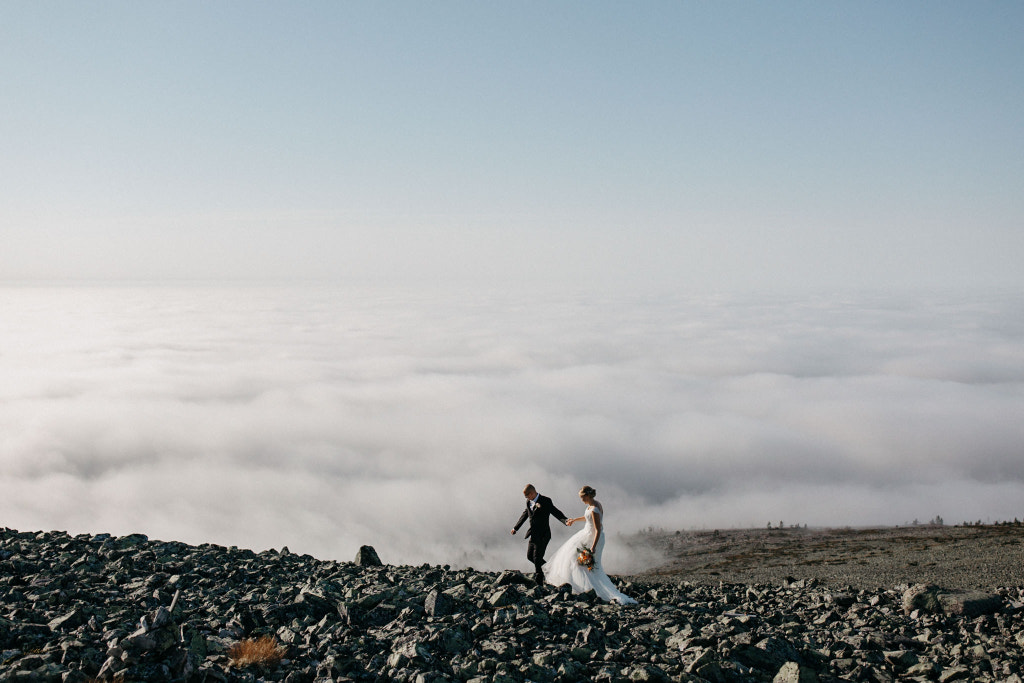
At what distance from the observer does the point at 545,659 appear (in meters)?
8.72

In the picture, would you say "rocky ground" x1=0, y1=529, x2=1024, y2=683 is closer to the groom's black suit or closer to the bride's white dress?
the bride's white dress

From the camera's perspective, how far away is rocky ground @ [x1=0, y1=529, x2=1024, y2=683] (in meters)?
8.27

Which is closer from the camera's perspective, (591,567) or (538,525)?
(591,567)

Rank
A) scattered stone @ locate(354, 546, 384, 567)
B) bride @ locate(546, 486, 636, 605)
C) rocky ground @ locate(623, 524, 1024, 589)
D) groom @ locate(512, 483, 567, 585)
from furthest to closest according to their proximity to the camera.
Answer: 1. rocky ground @ locate(623, 524, 1024, 589)
2. scattered stone @ locate(354, 546, 384, 567)
3. groom @ locate(512, 483, 567, 585)
4. bride @ locate(546, 486, 636, 605)

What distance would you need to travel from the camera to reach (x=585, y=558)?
13.8m

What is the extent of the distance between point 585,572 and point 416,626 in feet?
16.3

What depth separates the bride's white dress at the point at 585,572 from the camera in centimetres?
1373

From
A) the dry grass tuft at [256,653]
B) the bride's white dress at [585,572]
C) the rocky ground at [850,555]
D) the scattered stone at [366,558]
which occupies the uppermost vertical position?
the dry grass tuft at [256,653]

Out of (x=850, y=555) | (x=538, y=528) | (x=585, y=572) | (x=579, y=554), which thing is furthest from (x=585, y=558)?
(x=850, y=555)

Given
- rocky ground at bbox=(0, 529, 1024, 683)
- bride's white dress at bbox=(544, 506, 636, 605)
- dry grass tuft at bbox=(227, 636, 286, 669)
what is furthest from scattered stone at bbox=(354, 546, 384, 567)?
dry grass tuft at bbox=(227, 636, 286, 669)

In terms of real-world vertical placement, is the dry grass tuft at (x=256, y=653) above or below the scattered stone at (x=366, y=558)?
above

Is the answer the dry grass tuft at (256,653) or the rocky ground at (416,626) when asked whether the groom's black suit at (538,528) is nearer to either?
the rocky ground at (416,626)

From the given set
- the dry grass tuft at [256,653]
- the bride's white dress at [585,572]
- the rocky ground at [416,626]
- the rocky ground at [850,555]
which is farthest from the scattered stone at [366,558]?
the rocky ground at [850,555]

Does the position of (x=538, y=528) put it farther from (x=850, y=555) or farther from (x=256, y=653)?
(x=850, y=555)
